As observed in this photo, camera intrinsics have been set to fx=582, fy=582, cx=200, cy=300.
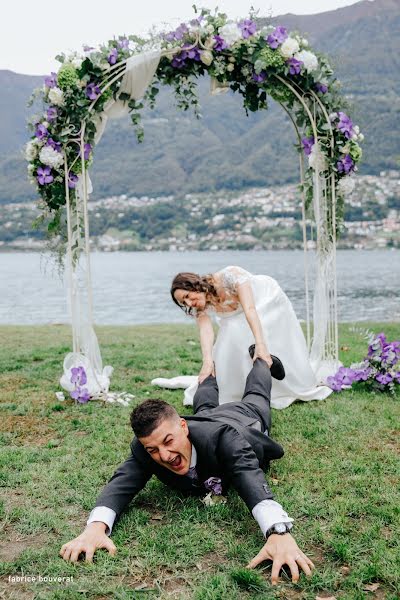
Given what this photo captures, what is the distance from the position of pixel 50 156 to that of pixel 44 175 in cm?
29

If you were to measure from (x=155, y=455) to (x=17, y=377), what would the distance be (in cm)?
556

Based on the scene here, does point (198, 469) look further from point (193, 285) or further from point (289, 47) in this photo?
point (289, 47)

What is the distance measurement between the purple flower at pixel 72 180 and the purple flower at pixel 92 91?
992mm

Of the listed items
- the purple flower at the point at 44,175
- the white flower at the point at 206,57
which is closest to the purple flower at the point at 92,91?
the purple flower at the point at 44,175

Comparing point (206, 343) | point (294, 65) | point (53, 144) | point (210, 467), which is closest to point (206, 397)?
point (206, 343)

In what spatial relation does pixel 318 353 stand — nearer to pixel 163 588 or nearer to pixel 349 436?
pixel 349 436

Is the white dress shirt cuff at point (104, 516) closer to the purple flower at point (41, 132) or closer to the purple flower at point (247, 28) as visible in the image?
the purple flower at point (41, 132)

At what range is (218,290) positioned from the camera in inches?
263

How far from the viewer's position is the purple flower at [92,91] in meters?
7.07

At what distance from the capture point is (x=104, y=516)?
3834 millimetres

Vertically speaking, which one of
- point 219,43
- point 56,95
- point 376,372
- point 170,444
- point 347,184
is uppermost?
point 219,43

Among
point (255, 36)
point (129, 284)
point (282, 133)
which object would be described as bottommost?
point (129, 284)

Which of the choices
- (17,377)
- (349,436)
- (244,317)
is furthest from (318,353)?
(17,377)

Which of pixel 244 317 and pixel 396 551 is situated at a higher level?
pixel 244 317
